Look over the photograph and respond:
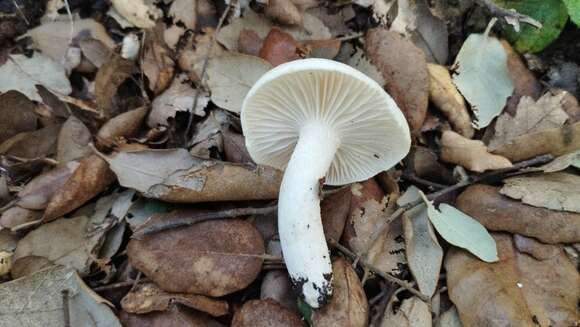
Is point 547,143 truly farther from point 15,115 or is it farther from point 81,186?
point 15,115

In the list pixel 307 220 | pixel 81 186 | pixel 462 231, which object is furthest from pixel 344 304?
pixel 81 186

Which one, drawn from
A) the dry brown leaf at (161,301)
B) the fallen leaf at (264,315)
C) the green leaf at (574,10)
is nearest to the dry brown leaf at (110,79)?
the dry brown leaf at (161,301)

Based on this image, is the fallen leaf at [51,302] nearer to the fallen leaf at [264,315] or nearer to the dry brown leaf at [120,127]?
the fallen leaf at [264,315]

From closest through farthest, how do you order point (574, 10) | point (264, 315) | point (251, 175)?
point (264, 315), point (251, 175), point (574, 10)

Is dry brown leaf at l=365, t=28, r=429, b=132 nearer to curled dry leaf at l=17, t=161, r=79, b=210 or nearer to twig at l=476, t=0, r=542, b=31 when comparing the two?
twig at l=476, t=0, r=542, b=31

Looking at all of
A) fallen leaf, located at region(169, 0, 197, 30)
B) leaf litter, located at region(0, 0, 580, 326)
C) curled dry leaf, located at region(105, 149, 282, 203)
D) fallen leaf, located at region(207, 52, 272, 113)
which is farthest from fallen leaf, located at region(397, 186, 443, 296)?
fallen leaf, located at region(169, 0, 197, 30)

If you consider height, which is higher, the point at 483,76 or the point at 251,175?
the point at 483,76
